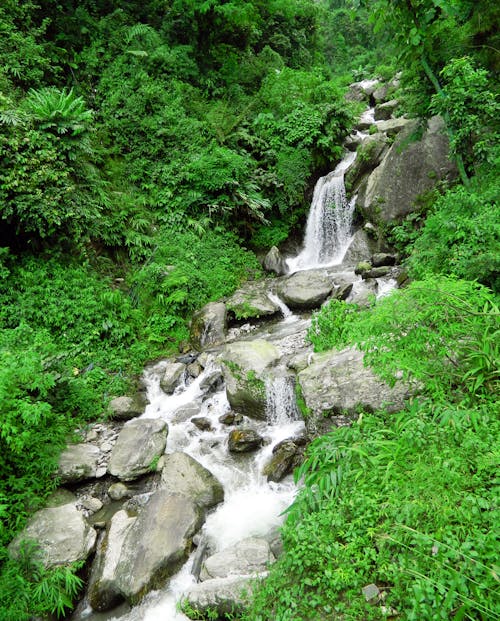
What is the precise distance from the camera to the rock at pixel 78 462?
565 cm

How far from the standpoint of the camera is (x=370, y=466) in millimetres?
2932

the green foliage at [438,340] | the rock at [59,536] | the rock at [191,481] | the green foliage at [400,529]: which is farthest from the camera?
the rock at [191,481]

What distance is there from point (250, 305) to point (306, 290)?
168 cm

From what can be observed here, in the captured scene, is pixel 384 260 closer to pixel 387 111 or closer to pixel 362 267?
pixel 362 267

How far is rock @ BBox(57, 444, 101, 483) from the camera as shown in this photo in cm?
565

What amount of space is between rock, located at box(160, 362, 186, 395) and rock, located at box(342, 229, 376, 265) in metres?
6.74

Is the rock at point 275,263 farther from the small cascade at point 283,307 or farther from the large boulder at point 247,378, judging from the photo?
the large boulder at point 247,378

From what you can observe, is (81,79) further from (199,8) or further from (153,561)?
(153,561)

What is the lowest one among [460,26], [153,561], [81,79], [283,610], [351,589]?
[153,561]

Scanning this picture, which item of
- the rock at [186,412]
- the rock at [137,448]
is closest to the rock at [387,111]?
the rock at [186,412]

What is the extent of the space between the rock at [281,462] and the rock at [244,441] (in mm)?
404

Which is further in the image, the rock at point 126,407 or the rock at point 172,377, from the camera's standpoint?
the rock at point 172,377

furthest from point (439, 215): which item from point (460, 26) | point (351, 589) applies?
point (351, 589)

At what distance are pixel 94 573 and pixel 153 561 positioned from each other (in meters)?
0.88
